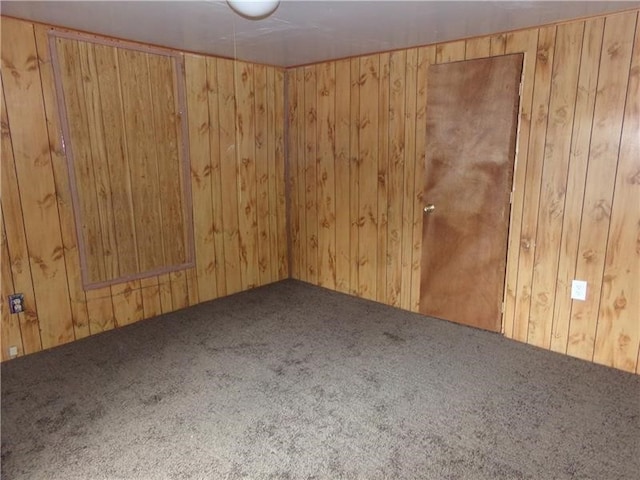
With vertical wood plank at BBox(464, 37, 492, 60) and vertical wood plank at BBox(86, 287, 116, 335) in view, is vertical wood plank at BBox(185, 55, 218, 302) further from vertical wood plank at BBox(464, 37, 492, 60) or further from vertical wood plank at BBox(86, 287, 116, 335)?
vertical wood plank at BBox(464, 37, 492, 60)

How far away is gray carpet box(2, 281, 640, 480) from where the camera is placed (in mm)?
1899

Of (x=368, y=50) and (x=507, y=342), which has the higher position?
(x=368, y=50)

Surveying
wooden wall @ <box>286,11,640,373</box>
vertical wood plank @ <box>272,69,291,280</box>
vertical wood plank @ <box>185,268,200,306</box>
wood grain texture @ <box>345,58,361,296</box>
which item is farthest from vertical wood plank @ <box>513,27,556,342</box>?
vertical wood plank @ <box>185,268,200,306</box>

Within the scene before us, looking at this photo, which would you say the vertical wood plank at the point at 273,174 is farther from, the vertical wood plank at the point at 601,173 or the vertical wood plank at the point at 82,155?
the vertical wood plank at the point at 601,173

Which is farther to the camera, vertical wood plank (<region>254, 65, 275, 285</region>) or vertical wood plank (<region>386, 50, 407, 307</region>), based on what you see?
vertical wood plank (<region>254, 65, 275, 285</region>)

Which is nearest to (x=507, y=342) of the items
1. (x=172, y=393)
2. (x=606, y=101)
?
(x=606, y=101)

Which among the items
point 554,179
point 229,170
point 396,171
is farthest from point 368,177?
point 554,179

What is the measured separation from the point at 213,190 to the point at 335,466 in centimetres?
261

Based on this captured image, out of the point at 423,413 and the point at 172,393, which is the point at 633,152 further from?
the point at 172,393

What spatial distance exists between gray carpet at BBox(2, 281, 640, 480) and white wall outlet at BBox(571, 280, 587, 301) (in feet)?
1.38

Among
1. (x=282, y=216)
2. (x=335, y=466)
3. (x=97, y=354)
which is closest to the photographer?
(x=335, y=466)

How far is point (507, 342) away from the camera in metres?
3.10

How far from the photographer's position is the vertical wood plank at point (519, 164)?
111 inches

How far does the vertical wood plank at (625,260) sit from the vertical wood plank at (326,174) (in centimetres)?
222
